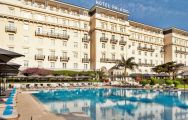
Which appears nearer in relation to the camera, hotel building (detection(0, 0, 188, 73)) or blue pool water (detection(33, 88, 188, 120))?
blue pool water (detection(33, 88, 188, 120))

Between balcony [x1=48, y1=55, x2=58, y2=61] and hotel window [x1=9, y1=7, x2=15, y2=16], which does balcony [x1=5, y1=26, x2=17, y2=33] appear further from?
balcony [x1=48, y1=55, x2=58, y2=61]

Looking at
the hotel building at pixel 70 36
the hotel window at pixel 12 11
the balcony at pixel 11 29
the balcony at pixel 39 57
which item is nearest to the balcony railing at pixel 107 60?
the hotel building at pixel 70 36

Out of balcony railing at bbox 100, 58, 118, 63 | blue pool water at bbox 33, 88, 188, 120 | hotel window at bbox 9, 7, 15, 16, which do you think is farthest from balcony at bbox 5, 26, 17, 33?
blue pool water at bbox 33, 88, 188, 120

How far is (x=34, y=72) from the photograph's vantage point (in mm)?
37438

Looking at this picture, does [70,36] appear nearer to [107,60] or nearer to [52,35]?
[52,35]

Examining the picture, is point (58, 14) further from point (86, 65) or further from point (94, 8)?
point (86, 65)

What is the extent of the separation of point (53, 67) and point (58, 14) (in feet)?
37.4

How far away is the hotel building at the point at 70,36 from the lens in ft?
132

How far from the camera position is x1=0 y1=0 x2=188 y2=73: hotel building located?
4028 centimetres

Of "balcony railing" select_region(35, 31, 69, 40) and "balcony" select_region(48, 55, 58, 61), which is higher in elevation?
"balcony railing" select_region(35, 31, 69, 40)

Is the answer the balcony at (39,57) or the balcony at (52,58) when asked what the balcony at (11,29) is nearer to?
the balcony at (39,57)

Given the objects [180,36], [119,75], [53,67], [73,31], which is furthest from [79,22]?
[180,36]

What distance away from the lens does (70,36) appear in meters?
47.1

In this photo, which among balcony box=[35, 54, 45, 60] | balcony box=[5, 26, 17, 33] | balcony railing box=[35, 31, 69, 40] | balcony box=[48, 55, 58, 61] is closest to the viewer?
balcony box=[5, 26, 17, 33]
